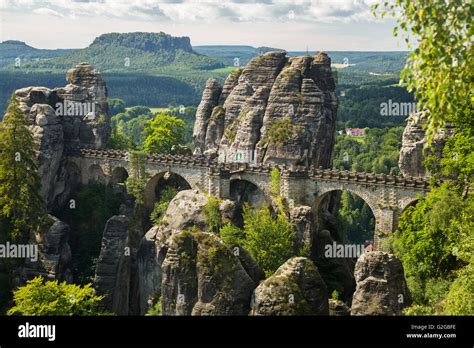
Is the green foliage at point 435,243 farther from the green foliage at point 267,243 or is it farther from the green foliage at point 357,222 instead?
the green foliage at point 357,222

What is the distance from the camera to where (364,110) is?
5979 inches

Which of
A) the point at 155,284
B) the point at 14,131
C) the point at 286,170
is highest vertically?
the point at 14,131

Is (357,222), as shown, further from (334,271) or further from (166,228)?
(166,228)

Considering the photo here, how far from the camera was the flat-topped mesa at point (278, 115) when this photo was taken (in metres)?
54.1

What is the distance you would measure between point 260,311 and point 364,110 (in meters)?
135

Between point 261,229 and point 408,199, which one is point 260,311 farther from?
point 408,199

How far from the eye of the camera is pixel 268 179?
50.7 metres

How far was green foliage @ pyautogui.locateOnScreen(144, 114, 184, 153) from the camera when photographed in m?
67.9

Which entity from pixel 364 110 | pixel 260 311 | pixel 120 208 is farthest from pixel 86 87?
pixel 364 110

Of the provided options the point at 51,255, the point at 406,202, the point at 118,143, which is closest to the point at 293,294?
the point at 406,202

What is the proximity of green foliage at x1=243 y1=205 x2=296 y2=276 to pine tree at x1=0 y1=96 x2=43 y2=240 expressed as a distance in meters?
17.3

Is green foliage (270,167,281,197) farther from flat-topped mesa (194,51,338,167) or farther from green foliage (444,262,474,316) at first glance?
green foliage (444,262,474,316)

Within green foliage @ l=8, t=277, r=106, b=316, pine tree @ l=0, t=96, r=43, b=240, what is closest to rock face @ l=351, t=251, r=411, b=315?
green foliage @ l=8, t=277, r=106, b=316

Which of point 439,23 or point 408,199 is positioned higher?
point 439,23
